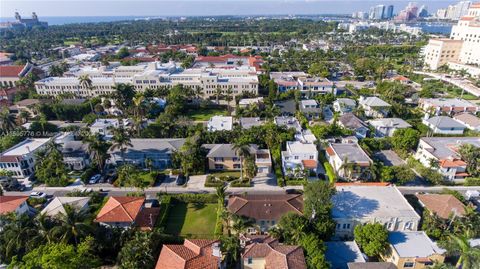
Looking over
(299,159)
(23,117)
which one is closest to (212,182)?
(299,159)

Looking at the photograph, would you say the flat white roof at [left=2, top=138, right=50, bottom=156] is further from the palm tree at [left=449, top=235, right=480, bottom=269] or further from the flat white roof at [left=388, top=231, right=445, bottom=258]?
the palm tree at [left=449, top=235, right=480, bottom=269]

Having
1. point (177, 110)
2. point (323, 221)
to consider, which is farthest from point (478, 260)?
point (177, 110)

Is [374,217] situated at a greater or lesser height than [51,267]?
lesser

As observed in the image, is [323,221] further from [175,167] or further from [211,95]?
[211,95]

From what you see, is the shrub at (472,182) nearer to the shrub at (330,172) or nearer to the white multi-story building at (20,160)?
the shrub at (330,172)

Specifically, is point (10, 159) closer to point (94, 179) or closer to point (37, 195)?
point (37, 195)

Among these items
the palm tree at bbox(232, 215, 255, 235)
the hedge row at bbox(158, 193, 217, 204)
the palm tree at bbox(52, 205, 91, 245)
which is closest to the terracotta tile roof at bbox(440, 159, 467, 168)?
the palm tree at bbox(232, 215, 255, 235)
